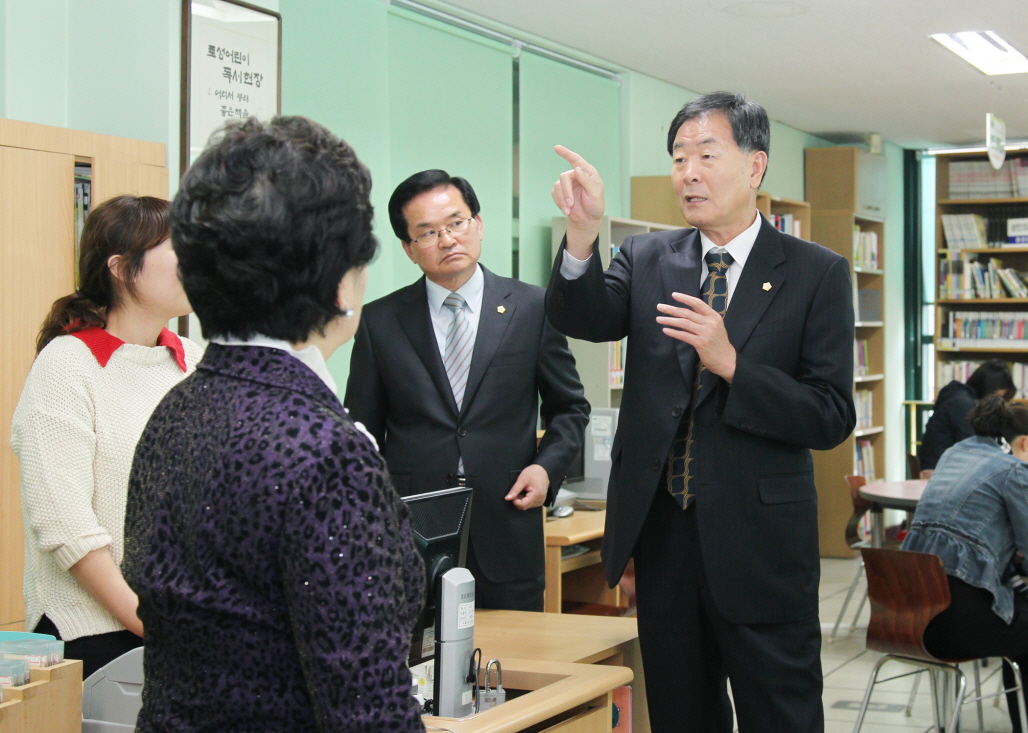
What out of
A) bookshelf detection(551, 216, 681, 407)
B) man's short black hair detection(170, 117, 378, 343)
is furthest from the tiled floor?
man's short black hair detection(170, 117, 378, 343)

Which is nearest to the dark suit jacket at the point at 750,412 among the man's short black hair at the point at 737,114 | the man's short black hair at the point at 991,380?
the man's short black hair at the point at 737,114

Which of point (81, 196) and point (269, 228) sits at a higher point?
point (81, 196)

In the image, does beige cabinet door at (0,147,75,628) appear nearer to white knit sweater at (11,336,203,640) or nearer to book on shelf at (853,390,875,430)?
white knit sweater at (11,336,203,640)

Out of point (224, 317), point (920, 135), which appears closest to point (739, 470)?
point (224, 317)

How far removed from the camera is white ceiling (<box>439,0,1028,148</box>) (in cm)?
526

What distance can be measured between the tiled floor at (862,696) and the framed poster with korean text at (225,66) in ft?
10.8

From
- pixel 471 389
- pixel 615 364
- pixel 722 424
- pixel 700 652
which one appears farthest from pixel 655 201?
pixel 700 652

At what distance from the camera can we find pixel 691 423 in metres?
2.16

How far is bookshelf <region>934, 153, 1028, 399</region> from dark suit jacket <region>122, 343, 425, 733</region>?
28.4ft

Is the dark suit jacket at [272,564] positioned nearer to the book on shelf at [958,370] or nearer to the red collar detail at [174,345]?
the red collar detail at [174,345]

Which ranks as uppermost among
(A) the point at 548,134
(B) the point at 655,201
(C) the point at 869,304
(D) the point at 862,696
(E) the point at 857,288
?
(A) the point at 548,134

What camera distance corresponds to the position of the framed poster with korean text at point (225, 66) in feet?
11.8

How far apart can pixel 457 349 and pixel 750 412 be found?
43.7 inches

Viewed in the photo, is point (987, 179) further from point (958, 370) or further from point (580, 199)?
point (580, 199)
